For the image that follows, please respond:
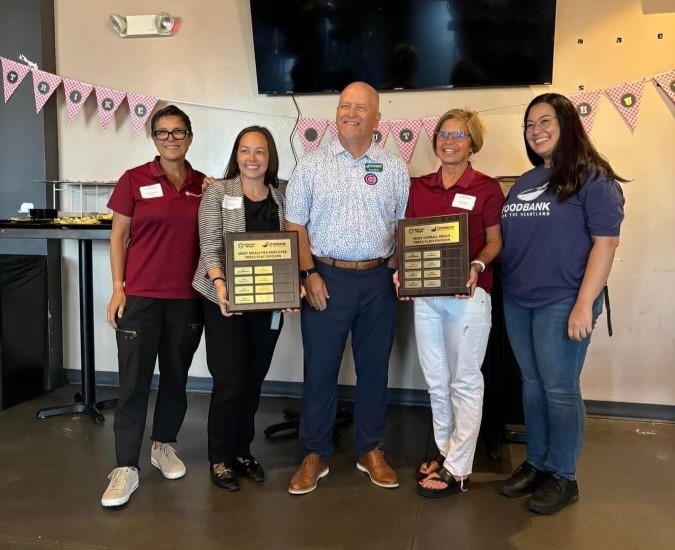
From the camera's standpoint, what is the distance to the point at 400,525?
83.7 inches

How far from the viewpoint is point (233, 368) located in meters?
2.31

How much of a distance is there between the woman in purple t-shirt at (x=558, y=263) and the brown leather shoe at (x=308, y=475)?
86 cm

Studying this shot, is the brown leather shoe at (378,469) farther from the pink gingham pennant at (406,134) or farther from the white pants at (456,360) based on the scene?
the pink gingham pennant at (406,134)

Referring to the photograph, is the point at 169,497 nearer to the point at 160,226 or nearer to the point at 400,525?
the point at 400,525

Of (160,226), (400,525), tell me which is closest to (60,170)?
(160,226)

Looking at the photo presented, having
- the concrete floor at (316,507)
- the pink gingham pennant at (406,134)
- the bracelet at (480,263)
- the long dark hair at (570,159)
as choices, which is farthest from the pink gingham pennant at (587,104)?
the concrete floor at (316,507)

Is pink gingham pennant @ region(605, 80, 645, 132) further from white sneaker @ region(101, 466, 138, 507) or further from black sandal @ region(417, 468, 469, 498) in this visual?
white sneaker @ region(101, 466, 138, 507)

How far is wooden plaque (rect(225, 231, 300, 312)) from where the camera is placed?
2186mm

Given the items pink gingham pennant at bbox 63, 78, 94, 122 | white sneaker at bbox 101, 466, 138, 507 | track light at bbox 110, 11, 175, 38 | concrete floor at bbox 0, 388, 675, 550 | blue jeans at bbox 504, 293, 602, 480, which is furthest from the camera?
pink gingham pennant at bbox 63, 78, 94, 122

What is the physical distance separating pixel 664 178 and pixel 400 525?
2.37 meters

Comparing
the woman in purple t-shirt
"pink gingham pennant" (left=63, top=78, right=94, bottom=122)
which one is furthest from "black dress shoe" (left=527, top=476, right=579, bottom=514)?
"pink gingham pennant" (left=63, top=78, right=94, bottom=122)

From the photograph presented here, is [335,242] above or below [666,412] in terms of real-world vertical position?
above

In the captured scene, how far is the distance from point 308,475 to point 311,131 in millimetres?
1991

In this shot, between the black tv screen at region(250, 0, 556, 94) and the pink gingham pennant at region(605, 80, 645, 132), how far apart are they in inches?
14.7
